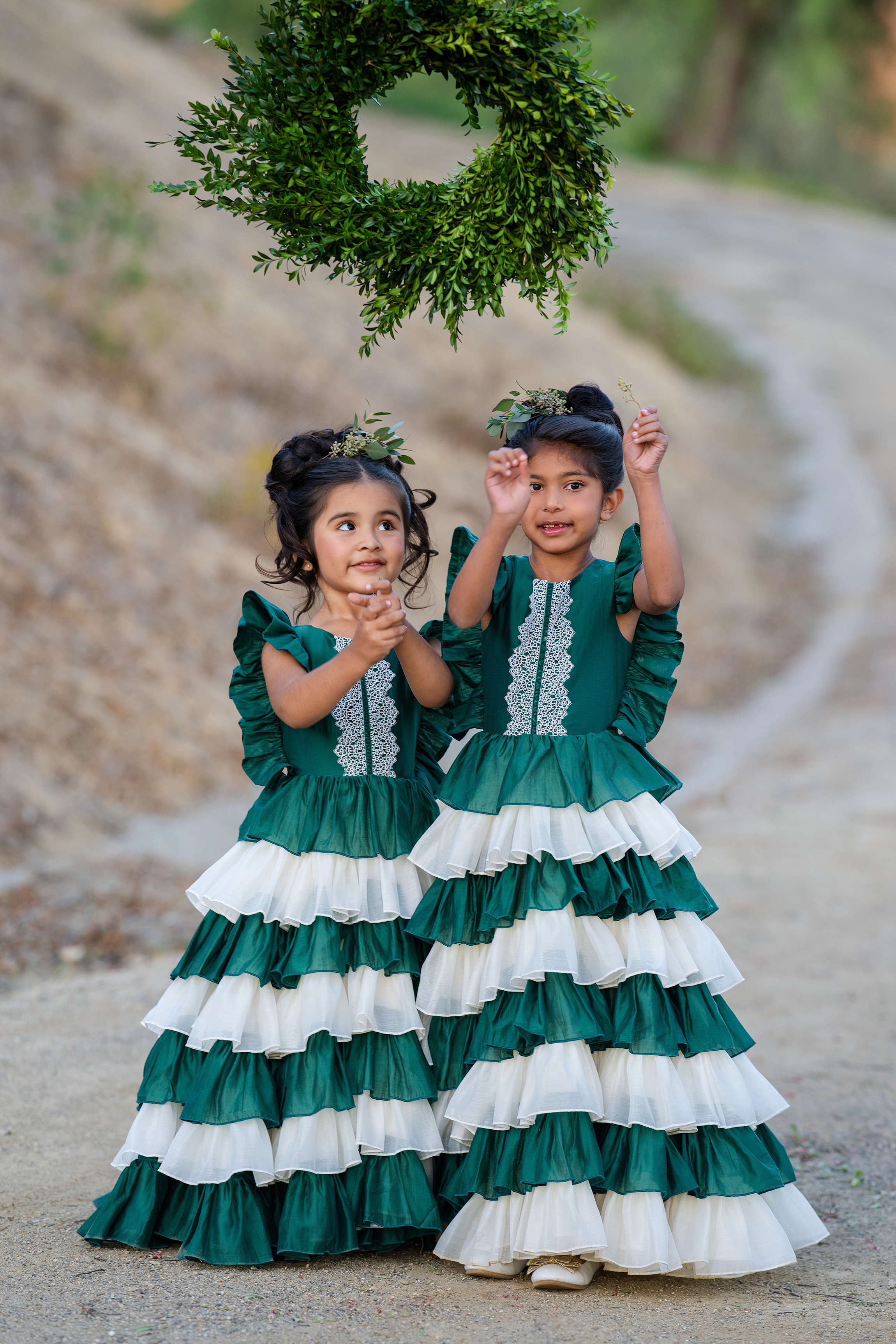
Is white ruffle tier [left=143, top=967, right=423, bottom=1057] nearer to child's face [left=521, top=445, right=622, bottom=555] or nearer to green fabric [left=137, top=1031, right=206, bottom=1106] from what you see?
green fabric [left=137, top=1031, right=206, bottom=1106]

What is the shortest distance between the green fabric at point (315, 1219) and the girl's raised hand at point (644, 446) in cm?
173

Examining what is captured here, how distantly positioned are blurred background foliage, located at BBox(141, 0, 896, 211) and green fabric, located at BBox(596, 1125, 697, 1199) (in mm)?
23549

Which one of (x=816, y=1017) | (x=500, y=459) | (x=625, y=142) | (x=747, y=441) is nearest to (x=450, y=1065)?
(x=500, y=459)

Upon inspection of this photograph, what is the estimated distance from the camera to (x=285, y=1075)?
10.4ft

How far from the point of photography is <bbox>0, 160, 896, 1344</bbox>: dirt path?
2902mm

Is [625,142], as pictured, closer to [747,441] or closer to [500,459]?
[747,441]

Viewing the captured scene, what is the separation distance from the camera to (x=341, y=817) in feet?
10.7

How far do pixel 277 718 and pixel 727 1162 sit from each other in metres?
1.46

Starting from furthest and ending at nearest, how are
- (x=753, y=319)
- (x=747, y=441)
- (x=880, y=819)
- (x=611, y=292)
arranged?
(x=753, y=319) → (x=611, y=292) → (x=747, y=441) → (x=880, y=819)

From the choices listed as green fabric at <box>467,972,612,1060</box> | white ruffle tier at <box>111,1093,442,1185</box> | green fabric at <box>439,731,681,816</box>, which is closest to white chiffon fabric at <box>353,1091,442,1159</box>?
white ruffle tier at <box>111,1093,442,1185</box>

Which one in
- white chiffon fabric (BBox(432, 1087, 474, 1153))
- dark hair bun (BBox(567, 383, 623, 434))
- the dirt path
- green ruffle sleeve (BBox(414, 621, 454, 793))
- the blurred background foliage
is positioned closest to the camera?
the dirt path

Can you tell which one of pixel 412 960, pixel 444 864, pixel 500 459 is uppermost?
pixel 500 459

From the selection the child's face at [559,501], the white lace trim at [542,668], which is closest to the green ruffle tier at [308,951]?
the white lace trim at [542,668]

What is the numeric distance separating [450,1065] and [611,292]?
1808 cm
